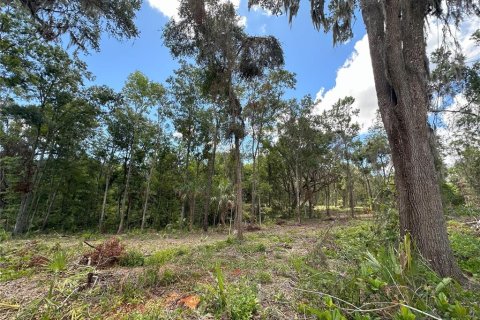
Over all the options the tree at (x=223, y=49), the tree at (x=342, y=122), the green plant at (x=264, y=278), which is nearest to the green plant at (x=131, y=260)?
the green plant at (x=264, y=278)

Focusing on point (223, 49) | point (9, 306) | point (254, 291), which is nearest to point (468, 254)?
point (254, 291)

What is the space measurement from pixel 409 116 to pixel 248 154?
1630 cm

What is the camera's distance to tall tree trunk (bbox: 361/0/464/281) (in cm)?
329

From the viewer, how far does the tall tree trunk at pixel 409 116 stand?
3287 mm

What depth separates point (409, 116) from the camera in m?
3.54

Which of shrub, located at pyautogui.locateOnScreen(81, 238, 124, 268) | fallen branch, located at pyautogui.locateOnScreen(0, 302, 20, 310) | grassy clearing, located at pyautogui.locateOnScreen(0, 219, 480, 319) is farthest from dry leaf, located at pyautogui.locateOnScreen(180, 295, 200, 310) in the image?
shrub, located at pyautogui.locateOnScreen(81, 238, 124, 268)

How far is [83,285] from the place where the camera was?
314cm

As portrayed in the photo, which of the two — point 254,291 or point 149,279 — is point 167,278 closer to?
point 149,279

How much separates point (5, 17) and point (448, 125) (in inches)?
757

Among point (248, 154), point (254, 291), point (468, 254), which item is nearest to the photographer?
point (254, 291)

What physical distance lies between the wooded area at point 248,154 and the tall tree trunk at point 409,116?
0.02 meters

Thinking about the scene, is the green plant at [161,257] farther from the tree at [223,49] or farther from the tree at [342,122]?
the tree at [342,122]

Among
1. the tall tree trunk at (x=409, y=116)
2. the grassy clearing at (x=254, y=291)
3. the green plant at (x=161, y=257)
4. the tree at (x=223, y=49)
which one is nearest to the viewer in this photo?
the grassy clearing at (x=254, y=291)

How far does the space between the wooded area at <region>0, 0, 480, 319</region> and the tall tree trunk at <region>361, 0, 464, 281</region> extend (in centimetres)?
2
